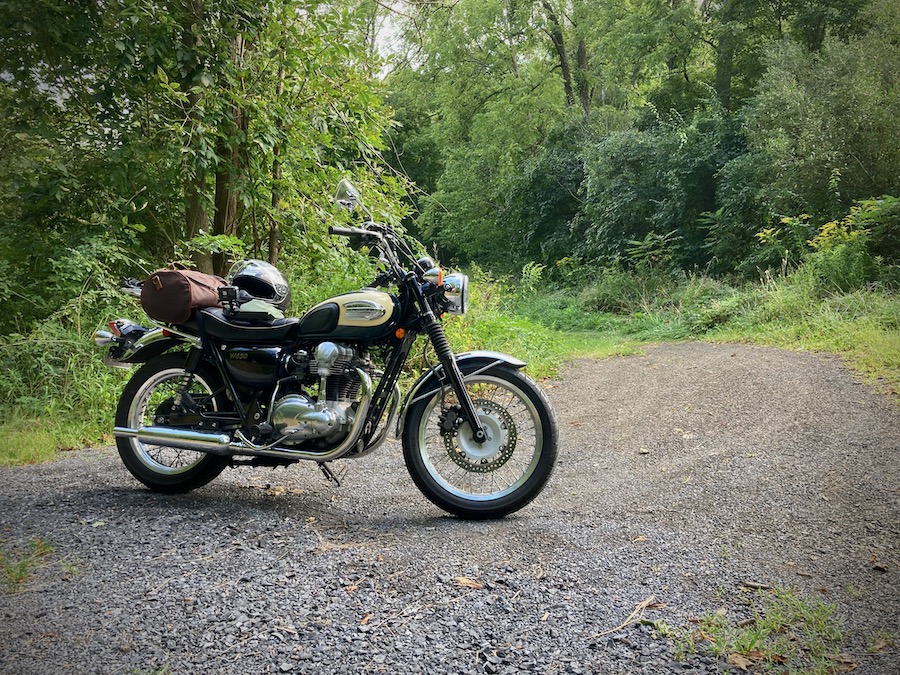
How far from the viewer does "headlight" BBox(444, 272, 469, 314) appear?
3469mm

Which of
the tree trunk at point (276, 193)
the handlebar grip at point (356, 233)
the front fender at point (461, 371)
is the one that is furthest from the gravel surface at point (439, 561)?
the tree trunk at point (276, 193)

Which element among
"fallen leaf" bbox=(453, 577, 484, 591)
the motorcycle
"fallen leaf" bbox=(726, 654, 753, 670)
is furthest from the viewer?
the motorcycle

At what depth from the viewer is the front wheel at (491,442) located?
3.39 meters

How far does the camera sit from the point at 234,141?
6.32 metres

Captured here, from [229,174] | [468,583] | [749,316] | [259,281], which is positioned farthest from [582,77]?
[468,583]

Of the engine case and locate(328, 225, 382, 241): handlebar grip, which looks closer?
locate(328, 225, 382, 241): handlebar grip

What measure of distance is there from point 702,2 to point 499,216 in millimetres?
9223

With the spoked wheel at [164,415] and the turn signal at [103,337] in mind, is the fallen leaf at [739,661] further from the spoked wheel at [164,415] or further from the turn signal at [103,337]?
the turn signal at [103,337]

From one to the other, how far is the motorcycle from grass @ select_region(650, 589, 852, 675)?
1.17 meters

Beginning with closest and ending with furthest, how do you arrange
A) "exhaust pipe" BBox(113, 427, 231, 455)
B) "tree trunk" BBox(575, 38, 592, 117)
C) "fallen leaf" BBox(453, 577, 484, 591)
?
"fallen leaf" BBox(453, 577, 484, 591) < "exhaust pipe" BBox(113, 427, 231, 455) < "tree trunk" BBox(575, 38, 592, 117)

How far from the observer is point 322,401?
360 cm

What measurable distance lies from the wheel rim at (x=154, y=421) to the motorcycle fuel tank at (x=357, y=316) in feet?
2.76

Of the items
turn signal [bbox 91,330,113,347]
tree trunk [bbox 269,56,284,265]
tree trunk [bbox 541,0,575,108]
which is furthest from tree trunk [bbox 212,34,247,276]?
tree trunk [bbox 541,0,575,108]

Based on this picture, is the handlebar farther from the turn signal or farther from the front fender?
the turn signal
